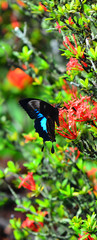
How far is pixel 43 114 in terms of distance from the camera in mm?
1446

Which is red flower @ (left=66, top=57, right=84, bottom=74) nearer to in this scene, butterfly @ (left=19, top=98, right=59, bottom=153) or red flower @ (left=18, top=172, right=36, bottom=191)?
butterfly @ (left=19, top=98, right=59, bottom=153)

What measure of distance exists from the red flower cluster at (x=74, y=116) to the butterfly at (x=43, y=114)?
0.18ft

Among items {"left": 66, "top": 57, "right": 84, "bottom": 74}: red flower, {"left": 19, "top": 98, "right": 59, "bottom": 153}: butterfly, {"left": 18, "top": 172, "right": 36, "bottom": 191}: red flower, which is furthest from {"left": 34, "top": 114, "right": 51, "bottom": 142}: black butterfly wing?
{"left": 18, "top": 172, "right": 36, "bottom": 191}: red flower

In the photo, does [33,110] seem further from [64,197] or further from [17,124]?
[17,124]

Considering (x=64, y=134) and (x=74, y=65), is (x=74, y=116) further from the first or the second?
(x=74, y=65)

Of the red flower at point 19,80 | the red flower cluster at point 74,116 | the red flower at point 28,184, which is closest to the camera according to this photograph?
the red flower cluster at point 74,116

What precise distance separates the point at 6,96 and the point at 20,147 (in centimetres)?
315

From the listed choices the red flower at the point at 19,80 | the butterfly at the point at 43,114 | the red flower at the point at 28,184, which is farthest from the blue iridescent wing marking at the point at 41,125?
the red flower at the point at 19,80

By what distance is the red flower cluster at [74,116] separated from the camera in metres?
1.37

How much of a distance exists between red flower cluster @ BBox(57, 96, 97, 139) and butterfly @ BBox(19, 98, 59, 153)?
5 centimetres

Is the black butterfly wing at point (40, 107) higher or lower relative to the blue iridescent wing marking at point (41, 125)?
higher

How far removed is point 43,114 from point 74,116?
167 mm

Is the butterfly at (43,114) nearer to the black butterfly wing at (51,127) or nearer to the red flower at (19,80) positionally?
the black butterfly wing at (51,127)

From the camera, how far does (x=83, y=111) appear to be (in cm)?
135
